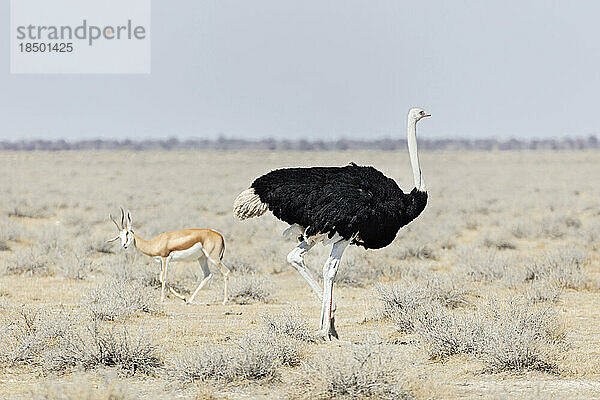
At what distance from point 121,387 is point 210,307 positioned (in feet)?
19.2

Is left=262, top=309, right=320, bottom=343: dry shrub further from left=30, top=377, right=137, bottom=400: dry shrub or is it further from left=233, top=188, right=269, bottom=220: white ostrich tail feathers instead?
left=30, top=377, right=137, bottom=400: dry shrub

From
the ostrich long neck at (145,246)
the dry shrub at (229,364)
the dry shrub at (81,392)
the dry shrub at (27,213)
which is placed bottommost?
the dry shrub at (27,213)

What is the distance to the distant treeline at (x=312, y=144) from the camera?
136 metres

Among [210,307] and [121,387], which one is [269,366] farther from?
[210,307]

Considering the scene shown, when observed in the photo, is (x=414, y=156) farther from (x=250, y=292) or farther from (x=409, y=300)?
(x=250, y=292)

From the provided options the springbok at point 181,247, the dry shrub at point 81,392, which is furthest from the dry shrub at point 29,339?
the springbok at point 181,247

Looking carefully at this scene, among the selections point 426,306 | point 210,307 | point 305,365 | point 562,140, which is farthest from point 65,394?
point 562,140

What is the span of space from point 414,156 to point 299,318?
2090 millimetres

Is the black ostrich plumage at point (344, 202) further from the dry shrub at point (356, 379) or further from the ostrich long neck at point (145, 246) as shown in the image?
the ostrich long neck at point (145, 246)

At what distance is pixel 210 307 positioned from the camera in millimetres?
12031

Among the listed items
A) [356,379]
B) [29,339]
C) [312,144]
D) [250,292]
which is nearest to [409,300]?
[250,292]

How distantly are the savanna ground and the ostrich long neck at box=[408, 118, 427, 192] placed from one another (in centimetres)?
134

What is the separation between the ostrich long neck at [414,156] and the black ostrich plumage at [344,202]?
0.36ft

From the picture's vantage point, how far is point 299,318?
9.36 metres
